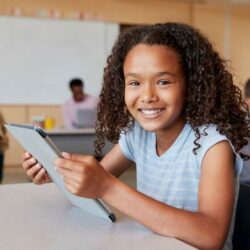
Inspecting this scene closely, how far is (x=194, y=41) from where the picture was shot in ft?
3.43

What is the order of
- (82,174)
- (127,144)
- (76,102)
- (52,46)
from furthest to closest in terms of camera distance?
(52,46) → (76,102) → (127,144) → (82,174)

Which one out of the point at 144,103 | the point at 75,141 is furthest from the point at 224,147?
the point at 75,141

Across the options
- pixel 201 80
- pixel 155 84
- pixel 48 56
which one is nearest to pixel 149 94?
pixel 155 84

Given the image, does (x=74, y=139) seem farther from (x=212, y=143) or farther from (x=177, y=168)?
(x=212, y=143)

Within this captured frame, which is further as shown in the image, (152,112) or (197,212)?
(152,112)

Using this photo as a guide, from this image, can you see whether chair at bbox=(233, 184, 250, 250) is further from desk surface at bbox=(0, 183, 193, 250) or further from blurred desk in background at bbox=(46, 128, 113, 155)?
blurred desk in background at bbox=(46, 128, 113, 155)

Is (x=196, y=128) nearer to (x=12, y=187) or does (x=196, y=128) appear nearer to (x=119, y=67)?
(x=119, y=67)

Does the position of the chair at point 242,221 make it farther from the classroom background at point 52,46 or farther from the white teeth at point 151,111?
the classroom background at point 52,46

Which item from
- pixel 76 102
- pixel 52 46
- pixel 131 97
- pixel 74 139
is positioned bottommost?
pixel 74 139

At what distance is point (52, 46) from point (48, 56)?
0.48 feet

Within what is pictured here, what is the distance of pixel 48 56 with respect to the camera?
215 inches

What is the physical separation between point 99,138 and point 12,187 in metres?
0.30

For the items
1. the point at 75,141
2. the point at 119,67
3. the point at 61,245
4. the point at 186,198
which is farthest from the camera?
the point at 75,141

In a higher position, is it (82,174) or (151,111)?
(151,111)
